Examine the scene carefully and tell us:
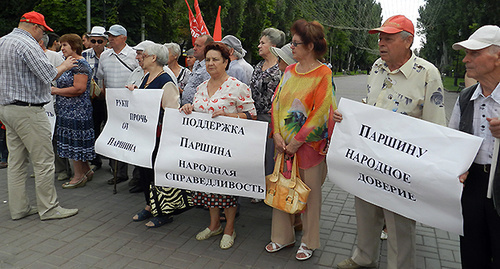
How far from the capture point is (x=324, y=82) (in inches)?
133

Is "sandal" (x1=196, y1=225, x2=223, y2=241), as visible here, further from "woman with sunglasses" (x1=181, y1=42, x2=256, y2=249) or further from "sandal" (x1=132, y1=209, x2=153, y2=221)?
"sandal" (x1=132, y1=209, x2=153, y2=221)

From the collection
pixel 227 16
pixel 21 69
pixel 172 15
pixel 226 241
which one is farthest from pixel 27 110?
pixel 227 16

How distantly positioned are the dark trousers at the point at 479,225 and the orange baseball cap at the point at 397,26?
110 cm

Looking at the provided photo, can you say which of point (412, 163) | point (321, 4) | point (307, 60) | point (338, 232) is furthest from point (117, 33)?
point (321, 4)

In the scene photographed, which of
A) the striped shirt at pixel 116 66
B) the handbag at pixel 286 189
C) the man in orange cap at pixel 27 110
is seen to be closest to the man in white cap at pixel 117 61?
the striped shirt at pixel 116 66

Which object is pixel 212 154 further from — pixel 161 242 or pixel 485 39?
pixel 485 39

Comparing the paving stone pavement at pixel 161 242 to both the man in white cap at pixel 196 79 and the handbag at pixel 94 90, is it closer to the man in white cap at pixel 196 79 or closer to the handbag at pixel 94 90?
the man in white cap at pixel 196 79

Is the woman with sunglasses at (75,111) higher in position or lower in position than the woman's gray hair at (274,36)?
lower

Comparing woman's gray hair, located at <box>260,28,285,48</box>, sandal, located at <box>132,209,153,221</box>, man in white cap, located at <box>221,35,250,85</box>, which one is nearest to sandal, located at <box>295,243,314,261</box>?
sandal, located at <box>132,209,153,221</box>

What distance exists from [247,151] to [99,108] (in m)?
3.60

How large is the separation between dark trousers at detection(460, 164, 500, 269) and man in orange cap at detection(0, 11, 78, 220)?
413 cm

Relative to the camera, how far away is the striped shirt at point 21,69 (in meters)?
4.14

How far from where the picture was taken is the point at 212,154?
373 centimetres

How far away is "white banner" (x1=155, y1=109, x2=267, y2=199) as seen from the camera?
3.62 m
